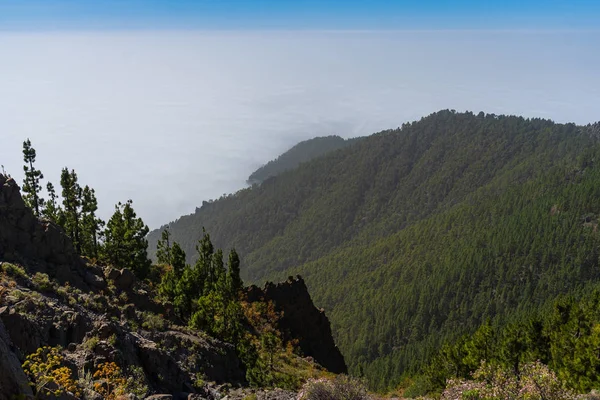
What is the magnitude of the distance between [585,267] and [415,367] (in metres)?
84.4

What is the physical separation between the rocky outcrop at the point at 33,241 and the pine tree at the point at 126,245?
2207 centimetres

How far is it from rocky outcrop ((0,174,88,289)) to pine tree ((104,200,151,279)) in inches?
869

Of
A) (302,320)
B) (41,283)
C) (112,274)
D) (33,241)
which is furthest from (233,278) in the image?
(41,283)

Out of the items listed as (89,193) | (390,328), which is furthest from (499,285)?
(89,193)

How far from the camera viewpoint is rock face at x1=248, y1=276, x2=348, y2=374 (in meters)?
60.1

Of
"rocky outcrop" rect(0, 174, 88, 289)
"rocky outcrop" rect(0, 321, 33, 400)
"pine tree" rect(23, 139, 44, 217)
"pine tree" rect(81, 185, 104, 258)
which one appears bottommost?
"rocky outcrop" rect(0, 321, 33, 400)

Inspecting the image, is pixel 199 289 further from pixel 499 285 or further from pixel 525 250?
pixel 525 250

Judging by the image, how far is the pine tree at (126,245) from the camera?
175 ft

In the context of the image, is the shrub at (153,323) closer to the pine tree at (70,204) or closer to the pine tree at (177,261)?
the pine tree at (177,261)

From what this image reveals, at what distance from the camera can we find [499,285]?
143750 millimetres

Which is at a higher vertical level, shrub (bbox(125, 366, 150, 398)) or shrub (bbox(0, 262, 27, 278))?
shrub (bbox(0, 262, 27, 278))

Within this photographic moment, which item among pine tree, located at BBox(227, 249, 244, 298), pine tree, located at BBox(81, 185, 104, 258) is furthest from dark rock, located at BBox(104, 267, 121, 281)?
pine tree, located at BBox(227, 249, 244, 298)

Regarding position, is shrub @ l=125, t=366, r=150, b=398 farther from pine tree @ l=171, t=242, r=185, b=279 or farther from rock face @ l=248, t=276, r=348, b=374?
rock face @ l=248, t=276, r=348, b=374

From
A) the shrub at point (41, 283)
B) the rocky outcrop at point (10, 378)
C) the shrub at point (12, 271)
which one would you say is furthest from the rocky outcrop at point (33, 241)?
the rocky outcrop at point (10, 378)
